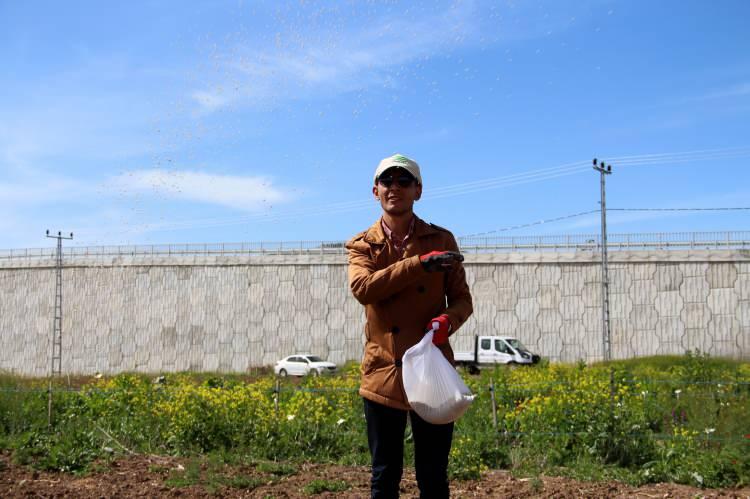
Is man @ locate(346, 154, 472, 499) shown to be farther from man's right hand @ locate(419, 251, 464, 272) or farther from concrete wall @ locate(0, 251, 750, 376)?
concrete wall @ locate(0, 251, 750, 376)

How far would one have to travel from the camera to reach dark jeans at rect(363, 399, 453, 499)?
11.4 ft

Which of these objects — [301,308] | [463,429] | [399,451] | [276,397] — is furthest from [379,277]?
[301,308]

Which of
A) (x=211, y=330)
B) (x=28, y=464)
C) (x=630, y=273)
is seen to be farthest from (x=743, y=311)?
(x=28, y=464)

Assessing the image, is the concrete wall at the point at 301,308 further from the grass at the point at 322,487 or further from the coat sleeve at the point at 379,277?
the coat sleeve at the point at 379,277

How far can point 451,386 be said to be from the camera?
3.32m

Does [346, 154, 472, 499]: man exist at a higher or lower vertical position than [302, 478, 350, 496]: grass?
higher

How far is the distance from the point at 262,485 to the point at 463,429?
8.31ft

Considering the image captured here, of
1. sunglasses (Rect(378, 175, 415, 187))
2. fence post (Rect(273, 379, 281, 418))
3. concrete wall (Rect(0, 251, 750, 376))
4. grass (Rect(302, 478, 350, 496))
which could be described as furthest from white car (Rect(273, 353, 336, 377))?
sunglasses (Rect(378, 175, 415, 187))

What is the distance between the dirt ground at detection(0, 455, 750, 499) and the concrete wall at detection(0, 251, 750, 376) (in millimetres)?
27474

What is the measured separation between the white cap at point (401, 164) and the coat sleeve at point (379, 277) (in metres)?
0.45

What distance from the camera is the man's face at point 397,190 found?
3.66 m

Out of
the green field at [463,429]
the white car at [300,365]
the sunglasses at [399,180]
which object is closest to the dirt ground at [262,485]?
the green field at [463,429]

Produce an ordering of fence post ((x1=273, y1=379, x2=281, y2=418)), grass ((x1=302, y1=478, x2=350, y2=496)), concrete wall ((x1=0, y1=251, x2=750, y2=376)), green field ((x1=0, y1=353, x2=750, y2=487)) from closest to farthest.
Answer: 1. grass ((x1=302, y1=478, x2=350, y2=496))
2. green field ((x1=0, y1=353, x2=750, y2=487))
3. fence post ((x1=273, y1=379, x2=281, y2=418))
4. concrete wall ((x1=0, y1=251, x2=750, y2=376))

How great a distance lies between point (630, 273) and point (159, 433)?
29.3 metres
